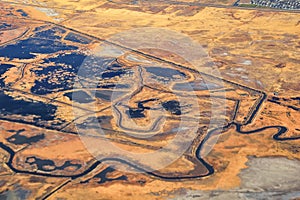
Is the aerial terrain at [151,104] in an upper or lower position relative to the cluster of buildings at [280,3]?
lower

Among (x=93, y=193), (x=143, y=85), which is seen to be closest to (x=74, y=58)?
(x=143, y=85)

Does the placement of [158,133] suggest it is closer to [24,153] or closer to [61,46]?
[24,153]

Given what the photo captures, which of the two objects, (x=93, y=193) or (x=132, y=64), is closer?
(x=93, y=193)

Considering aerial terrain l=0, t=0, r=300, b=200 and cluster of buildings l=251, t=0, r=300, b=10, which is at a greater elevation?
cluster of buildings l=251, t=0, r=300, b=10

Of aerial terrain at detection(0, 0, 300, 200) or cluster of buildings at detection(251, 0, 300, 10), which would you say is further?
cluster of buildings at detection(251, 0, 300, 10)

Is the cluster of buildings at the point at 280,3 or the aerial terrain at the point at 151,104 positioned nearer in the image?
the aerial terrain at the point at 151,104
